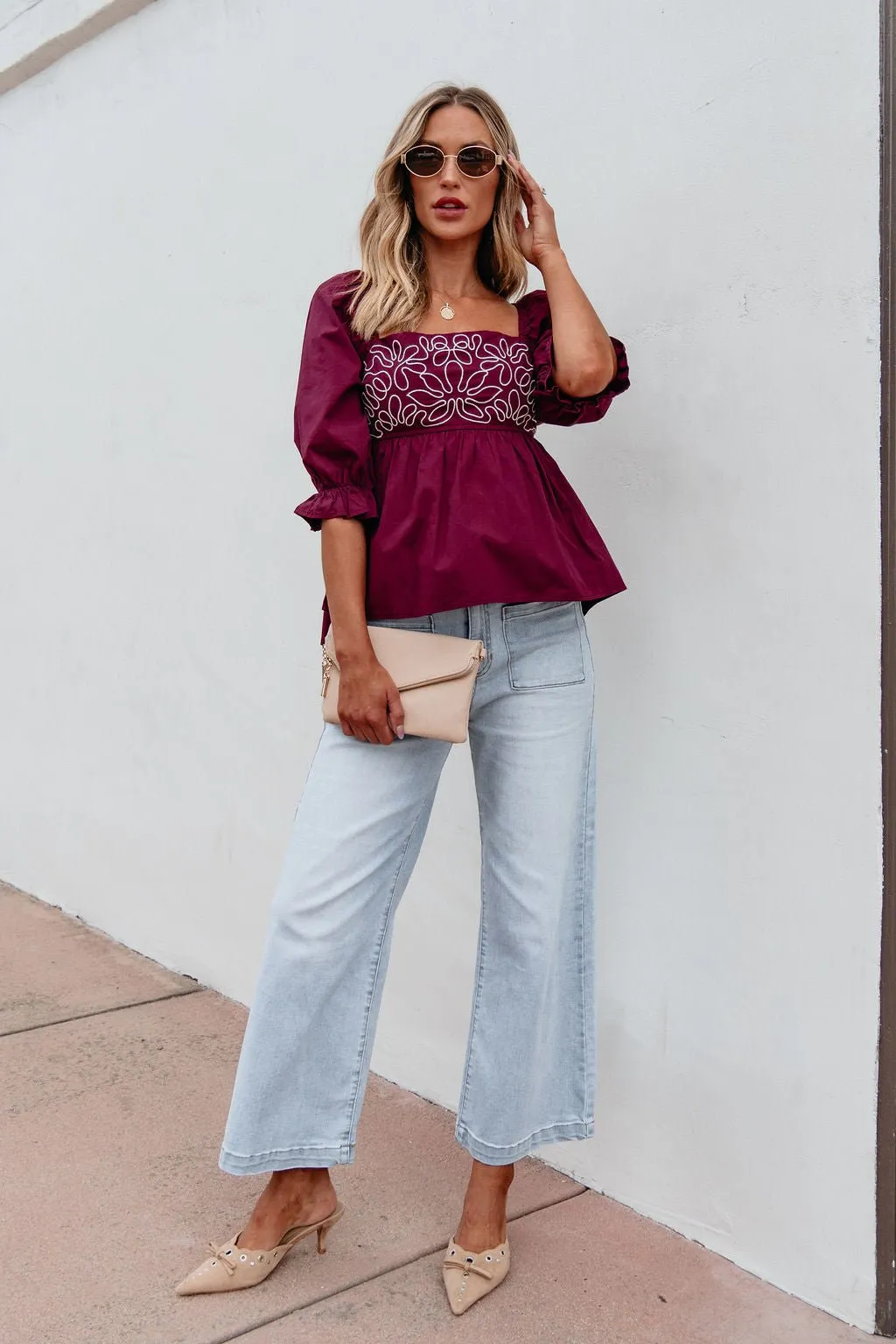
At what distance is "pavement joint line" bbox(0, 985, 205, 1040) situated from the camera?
3383mm

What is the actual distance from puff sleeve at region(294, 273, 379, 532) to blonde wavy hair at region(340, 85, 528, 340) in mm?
53

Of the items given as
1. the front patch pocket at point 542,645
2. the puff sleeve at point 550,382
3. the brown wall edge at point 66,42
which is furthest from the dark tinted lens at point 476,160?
the brown wall edge at point 66,42

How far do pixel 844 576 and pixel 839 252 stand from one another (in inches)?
20.0

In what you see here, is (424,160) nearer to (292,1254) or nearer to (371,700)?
(371,700)

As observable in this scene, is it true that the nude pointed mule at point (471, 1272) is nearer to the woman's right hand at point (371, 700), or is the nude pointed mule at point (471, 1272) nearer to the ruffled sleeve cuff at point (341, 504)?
the woman's right hand at point (371, 700)

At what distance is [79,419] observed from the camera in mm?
4109

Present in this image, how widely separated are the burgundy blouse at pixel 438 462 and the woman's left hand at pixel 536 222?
132mm

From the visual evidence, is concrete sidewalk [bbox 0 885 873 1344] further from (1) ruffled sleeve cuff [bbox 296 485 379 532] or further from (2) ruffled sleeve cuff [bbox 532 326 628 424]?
(2) ruffled sleeve cuff [bbox 532 326 628 424]

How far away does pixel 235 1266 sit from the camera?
86.2 inches

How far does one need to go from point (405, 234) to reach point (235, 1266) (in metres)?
1.74

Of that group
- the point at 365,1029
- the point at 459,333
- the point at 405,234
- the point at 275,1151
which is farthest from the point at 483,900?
the point at 405,234

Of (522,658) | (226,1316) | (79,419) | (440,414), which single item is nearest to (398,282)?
(440,414)

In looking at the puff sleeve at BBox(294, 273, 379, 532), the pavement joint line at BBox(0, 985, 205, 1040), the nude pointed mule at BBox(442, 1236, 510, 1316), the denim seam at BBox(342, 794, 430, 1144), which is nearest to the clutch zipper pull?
the puff sleeve at BBox(294, 273, 379, 532)

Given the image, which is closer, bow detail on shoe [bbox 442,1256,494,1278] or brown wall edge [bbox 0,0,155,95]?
bow detail on shoe [bbox 442,1256,494,1278]
